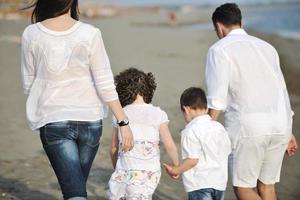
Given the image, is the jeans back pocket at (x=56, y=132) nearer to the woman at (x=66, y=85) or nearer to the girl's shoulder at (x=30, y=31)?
the woman at (x=66, y=85)

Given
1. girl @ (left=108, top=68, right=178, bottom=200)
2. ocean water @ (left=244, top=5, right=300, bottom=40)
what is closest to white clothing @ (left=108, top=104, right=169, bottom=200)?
girl @ (left=108, top=68, right=178, bottom=200)

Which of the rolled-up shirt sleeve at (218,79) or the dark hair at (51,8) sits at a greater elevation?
the dark hair at (51,8)

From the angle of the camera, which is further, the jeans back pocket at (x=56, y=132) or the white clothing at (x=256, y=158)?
the white clothing at (x=256, y=158)

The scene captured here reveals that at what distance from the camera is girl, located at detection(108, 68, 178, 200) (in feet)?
12.5

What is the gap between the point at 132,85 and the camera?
3.89 meters

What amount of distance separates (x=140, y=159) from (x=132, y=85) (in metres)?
0.45

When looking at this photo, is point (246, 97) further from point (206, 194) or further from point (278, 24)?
point (278, 24)

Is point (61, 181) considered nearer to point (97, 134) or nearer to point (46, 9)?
point (97, 134)

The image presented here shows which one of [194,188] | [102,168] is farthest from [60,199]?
[194,188]

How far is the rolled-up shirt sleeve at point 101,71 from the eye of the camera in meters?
3.41

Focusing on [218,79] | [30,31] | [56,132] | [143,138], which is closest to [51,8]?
[30,31]

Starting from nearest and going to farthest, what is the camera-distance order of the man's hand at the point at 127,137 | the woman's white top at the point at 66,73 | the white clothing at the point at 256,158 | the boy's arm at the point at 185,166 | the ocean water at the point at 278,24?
the woman's white top at the point at 66,73
the man's hand at the point at 127,137
the boy's arm at the point at 185,166
the white clothing at the point at 256,158
the ocean water at the point at 278,24

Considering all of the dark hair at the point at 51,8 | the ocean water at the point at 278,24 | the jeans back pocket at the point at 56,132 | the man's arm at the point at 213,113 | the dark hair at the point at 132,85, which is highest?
the dark hair at the point at 51,8

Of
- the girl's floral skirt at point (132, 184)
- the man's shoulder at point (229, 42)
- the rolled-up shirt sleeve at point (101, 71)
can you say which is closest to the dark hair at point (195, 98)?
the man's shoulder at point (229, 42)
